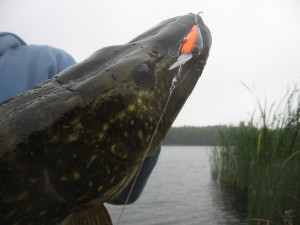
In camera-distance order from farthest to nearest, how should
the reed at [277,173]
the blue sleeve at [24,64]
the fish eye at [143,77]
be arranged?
the reed at [277,173], the blue sleeve at [24,64], the fish eye at [143,77]

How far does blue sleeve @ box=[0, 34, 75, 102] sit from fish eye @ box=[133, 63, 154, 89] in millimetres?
1100

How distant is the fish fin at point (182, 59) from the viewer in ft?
4.91

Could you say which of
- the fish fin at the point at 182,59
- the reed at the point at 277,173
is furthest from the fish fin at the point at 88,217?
the reed at the point at 277,173

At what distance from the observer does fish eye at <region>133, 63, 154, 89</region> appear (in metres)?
1.45

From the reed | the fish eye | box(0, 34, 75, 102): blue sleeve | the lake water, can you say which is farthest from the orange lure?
the lake water

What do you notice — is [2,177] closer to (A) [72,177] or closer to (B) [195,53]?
(A) [72,177]

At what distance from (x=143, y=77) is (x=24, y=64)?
4.39ft

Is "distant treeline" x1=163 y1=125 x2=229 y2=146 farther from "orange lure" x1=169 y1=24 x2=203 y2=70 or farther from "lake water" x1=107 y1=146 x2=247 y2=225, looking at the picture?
"orange lure" x1=169 y1=24 x2=203 y2=70

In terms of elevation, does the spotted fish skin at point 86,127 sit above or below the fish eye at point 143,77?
below

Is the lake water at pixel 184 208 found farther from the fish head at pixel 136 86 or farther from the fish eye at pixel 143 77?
the fish eye at pixel 143 77

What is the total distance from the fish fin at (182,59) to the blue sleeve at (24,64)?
1.17 m

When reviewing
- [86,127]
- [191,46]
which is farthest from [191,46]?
[86,127]

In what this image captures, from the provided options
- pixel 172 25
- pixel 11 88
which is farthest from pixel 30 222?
pixel 11 88

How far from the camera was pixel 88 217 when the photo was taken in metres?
1.32
